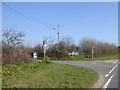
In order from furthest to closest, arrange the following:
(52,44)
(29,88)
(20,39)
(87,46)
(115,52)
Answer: (115,52)
(87,46)
(52,44)
(20,39)
(29,88)

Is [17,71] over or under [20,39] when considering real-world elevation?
under

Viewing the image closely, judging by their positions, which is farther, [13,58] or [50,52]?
[50,52]

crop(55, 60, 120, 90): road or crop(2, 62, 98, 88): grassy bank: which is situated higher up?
crop(2, 62, 98, 88): grassy bank

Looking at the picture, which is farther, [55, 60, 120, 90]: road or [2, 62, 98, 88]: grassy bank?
[55, 60, 120, 90]: road

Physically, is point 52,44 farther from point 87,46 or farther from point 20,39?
point 20,39

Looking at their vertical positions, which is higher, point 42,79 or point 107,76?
point 42,79

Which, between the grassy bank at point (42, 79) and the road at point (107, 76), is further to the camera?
the road at point (107, 76)

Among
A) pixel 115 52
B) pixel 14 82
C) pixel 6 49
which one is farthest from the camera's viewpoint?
pixel 115 52

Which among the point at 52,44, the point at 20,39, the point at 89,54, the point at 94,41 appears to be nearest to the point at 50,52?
the point at 52,44

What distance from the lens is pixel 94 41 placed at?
3826 inches

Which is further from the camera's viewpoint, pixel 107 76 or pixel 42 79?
pixel 107 76

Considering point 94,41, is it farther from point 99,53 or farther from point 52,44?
point 52,44

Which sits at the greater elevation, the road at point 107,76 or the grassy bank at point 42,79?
the grassy bank at point 42,79

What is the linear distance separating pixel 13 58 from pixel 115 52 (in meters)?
73.1
